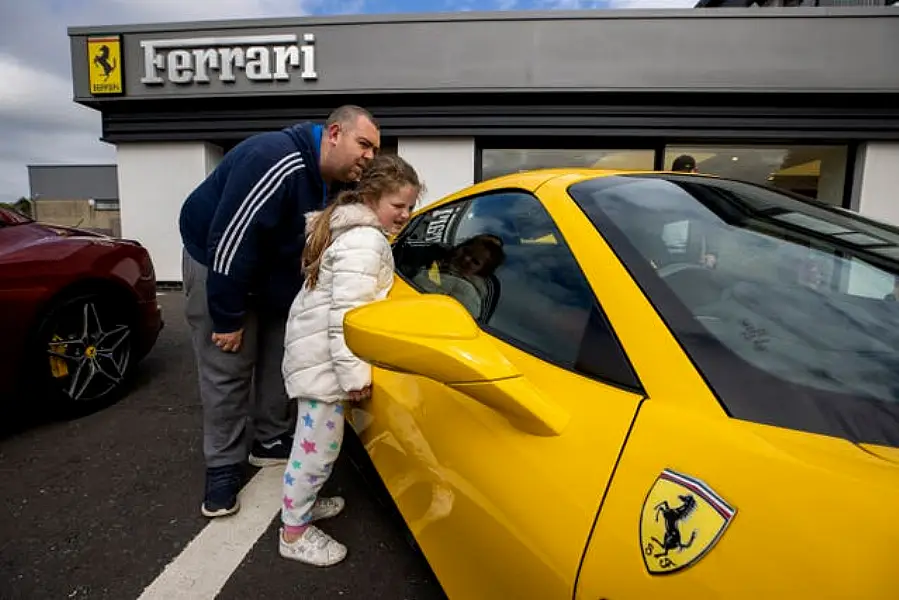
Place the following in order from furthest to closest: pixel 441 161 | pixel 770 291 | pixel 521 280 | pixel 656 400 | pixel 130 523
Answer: pixel 441 161 < pixel 130 523 < pixel 521 280 < pixel 770 291 < pixel 656 400

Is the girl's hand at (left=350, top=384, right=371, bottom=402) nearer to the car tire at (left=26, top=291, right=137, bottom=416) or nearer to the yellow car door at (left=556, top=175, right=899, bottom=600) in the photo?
the yellow car door at (left=556, top=175, right=899, bottom=600)

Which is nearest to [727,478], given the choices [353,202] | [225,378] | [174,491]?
[353,202]

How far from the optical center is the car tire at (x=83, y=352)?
8.79 ft

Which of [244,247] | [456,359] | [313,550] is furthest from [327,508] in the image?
Result: [456,359]

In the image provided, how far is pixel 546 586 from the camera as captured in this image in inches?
31.6

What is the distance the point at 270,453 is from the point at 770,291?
226cm

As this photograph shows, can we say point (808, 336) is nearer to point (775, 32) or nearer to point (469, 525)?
point (469, 525)

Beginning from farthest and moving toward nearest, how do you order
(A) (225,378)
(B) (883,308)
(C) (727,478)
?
(A) (225,378) → (B) (883,308) → (C) (727,478)

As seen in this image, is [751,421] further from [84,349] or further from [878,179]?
[878,179]

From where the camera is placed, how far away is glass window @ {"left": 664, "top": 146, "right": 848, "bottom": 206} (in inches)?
294

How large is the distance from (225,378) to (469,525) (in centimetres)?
135

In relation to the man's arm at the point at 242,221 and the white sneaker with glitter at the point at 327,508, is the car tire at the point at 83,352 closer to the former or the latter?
the man's arm at the point at 242,221

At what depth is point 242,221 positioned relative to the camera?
1.74 meters

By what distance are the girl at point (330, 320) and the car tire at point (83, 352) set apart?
1870 mm
